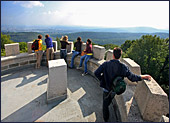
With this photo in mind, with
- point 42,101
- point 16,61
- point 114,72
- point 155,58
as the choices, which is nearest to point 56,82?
point 42,101

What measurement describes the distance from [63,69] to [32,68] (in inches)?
128

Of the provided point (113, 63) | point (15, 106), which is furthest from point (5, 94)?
point (113, 63)

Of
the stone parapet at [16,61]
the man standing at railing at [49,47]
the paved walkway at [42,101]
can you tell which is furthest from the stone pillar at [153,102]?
the stone parapet at [16,61]

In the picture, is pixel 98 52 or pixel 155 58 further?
pixel 155 58

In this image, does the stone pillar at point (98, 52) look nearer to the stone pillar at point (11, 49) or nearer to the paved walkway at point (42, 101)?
the paved walkway at point (42, 101)

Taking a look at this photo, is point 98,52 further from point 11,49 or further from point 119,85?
point 11,49

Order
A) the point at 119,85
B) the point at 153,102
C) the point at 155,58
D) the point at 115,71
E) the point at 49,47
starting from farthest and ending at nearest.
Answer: the point at 155,58 < the point at 49,47 < the point at 115,71 < the point at 119,85 < the point at 153,102

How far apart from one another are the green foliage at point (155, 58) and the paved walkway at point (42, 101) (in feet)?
61.2

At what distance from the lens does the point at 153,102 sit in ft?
6.52

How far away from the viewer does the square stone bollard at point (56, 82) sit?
3127 mm

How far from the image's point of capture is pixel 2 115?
111 inches

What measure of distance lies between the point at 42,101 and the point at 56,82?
2.63ft

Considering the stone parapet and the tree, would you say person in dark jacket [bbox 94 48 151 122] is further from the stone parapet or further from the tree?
the tree

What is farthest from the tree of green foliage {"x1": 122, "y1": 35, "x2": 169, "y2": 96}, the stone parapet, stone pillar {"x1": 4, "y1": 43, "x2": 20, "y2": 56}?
stone pillar {"x1": 4, "y1": 43, "x2": 20, "y2": 56}
